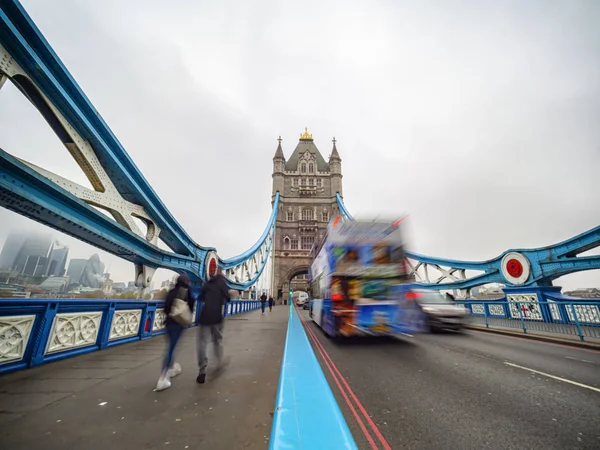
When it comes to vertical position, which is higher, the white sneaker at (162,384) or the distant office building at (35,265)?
the distant office building at (35,265)

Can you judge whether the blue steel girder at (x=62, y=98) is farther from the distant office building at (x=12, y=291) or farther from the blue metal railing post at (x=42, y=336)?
the blue metal railing post at (x=42, y=336)

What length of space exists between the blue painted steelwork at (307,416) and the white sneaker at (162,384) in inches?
60.3

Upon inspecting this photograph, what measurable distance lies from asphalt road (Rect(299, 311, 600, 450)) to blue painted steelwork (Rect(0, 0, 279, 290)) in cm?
650

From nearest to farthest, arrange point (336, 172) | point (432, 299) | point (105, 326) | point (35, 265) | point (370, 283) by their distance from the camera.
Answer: point (105, 326) < point (35, 265) < point (370, 283) < point (432, 299) < point (336, 172)

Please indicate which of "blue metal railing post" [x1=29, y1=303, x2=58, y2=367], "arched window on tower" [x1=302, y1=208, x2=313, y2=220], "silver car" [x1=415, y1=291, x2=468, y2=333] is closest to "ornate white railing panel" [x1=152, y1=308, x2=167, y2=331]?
"blue metal railing post" [x1=29, y1=303, x2=58, y2=367]

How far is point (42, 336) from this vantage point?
4.20 m

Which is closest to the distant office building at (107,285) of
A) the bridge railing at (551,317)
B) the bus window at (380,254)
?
the bus window at (380,254)

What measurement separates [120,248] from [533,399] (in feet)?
31.0

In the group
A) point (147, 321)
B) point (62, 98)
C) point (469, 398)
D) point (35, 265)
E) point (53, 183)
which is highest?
point (62, 98)

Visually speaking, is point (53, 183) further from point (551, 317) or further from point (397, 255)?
point (551, 317)

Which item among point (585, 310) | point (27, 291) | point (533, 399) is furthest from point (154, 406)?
point (585, 310)

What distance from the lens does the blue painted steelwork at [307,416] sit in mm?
2039

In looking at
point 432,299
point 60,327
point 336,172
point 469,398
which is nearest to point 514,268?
point 432,299

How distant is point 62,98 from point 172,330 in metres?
6.17
